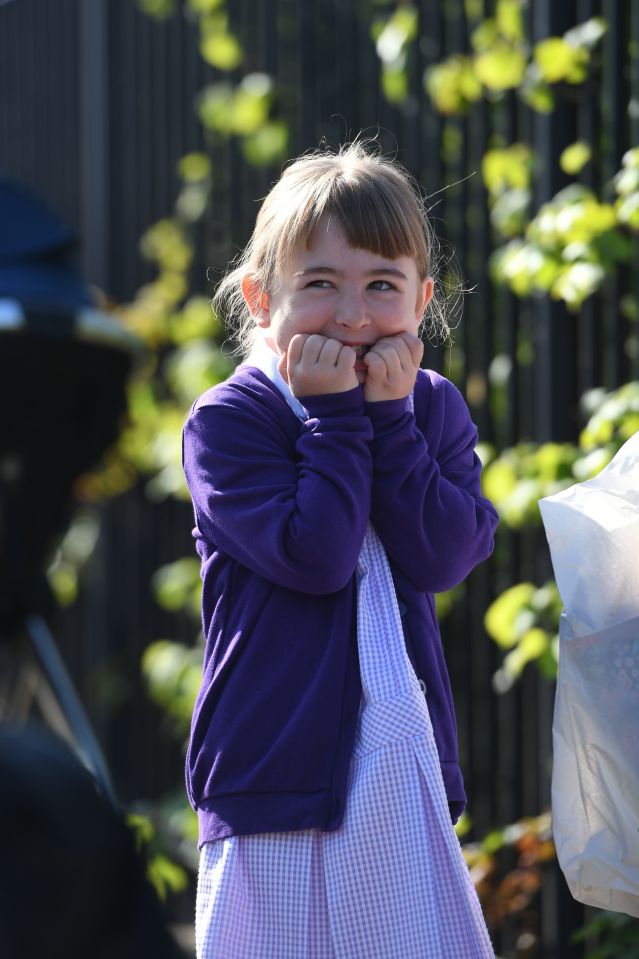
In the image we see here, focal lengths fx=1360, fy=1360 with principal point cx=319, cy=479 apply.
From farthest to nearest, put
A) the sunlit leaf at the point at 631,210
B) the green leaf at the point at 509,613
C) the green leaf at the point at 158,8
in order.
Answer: the green leaf at the point at 158,8
the green leaf at the point at 509,613
the sunlit leaf at the point at 631,210

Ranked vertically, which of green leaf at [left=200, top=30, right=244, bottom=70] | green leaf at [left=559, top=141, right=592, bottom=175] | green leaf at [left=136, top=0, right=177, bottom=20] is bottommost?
green leaf at [left=559, top=141, right=592, bottom=175]

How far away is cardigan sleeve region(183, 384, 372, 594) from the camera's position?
5.61 ft

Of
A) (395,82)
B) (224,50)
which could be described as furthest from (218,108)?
(395,82)

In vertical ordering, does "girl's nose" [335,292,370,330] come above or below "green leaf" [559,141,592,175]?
below

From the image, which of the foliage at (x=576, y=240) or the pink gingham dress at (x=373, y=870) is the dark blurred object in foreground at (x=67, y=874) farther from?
the foliage at (x=576, y=240)

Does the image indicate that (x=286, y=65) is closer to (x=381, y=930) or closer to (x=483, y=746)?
(x=483, y=746)

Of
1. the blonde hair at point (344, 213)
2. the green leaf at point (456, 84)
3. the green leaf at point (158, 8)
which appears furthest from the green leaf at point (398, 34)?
the blonde hair at point (344, 213)

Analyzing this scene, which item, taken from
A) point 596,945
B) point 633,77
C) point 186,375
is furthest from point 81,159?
point 596,945

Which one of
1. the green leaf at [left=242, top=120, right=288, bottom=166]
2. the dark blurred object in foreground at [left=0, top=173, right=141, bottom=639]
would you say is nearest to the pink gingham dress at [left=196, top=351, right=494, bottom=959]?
the dark blurred object in foreground at [left=0, top=173, right=141, bottom=639]

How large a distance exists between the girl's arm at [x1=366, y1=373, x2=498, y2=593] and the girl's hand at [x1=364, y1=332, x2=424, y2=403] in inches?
0.6

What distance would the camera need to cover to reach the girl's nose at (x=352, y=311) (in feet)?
5.86

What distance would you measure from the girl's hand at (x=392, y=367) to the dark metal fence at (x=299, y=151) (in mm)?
1258

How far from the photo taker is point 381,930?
1679mm

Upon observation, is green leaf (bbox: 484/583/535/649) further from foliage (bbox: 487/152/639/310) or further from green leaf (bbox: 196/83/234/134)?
→ green leaf (bbox: 196/83/234/134)
